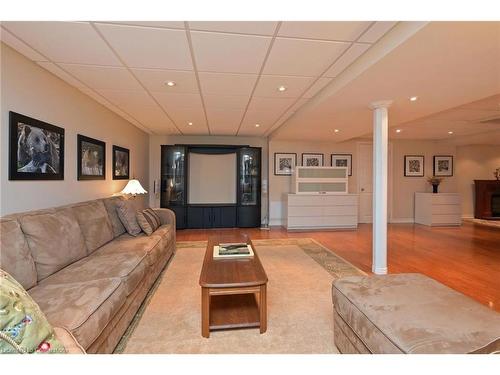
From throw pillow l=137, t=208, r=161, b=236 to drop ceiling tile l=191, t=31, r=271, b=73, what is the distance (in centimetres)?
204

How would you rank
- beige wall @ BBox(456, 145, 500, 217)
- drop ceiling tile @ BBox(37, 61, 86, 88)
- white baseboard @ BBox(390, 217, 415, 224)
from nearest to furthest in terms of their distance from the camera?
drop ceiling tile @ BBox(37, 61, 86, 88) → white baseboard @ BBox(390, 217, 415, 224) → beige wall @ BBox(456, 145, 500, 217)

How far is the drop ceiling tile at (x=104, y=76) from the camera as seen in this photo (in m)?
2.44

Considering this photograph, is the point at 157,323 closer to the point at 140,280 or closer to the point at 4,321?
the point at 140,280

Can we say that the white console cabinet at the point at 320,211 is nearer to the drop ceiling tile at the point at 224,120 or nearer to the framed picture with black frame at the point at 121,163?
the drop ceiling tile at the point at 224,120

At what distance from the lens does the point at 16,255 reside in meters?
1.64

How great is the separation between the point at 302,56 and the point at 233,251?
1936 mm

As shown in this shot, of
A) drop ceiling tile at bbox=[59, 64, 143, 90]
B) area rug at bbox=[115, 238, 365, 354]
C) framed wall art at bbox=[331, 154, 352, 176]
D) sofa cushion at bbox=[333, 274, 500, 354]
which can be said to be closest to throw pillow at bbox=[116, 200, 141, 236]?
area rug at bbox=[115, 238, 365, 354]

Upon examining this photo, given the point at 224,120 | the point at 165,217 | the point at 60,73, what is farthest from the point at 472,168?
the point at 60,73

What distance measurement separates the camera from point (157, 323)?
6.66 feet

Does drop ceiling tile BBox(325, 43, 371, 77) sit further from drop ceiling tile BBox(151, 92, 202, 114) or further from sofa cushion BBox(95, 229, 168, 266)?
sofa cushion BBox(95, 229, 168, 266)

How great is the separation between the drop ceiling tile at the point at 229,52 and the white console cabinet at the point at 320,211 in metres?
3.99

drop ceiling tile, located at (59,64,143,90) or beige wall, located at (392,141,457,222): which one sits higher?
drop ceiling tile, located at (59,64,143,90)

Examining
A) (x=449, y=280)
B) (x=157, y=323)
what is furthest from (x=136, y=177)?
(x=449, y=280)

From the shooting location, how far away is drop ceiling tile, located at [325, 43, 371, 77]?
2.04m
